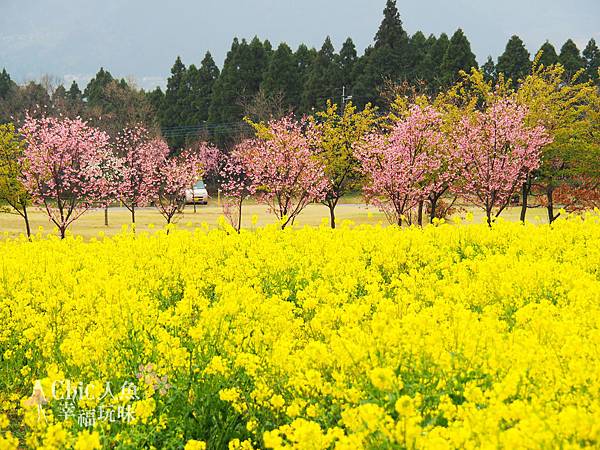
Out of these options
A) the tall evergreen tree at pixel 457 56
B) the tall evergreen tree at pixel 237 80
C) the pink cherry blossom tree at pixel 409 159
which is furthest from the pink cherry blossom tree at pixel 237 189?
the tall evergreen tree at pixel 457 56

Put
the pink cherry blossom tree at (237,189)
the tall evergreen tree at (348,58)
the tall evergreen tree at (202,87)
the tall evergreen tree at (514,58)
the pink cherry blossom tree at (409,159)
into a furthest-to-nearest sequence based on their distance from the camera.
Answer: the tall evergreen tree at (202,87)
the tall evergreen tree at (348,58)
the tall evergreen tree at (514,58)
the pink cherry blossom tree at (237,189)
the pink cherry blossom tree at (409,159)

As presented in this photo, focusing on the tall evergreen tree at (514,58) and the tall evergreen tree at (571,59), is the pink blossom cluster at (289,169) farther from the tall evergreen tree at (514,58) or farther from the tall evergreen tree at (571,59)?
the tall evergreen tree at (571,59)

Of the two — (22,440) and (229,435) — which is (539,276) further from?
(22,440)

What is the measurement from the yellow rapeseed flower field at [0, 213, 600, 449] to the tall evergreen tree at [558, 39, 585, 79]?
56261 mm

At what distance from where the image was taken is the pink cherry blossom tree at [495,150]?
19281 millimetres

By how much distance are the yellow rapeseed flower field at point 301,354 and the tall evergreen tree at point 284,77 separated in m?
55.5

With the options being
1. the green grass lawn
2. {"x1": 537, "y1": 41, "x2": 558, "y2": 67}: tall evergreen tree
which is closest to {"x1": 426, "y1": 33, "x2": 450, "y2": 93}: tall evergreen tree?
{"x1": 537, "y1": 41, "x2": 558, "y2": 67}: tall evergreen tree

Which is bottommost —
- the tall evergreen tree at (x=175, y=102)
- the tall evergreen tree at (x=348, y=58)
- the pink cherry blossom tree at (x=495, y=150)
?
the pink cherry blossom tree at (x=495, y=150)

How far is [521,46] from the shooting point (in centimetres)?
5859

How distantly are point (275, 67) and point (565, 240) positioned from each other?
184 feet

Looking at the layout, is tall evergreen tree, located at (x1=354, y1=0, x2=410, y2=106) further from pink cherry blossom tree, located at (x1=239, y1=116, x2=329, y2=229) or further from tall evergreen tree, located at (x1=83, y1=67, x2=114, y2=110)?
pink cherry blossom tree, located at (x1=239, y1=116, x2=329, y2=229)

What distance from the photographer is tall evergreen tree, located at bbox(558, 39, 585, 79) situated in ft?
191

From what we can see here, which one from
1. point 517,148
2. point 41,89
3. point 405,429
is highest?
point 41,89

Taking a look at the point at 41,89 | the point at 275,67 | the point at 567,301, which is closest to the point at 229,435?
the point at 567,301
